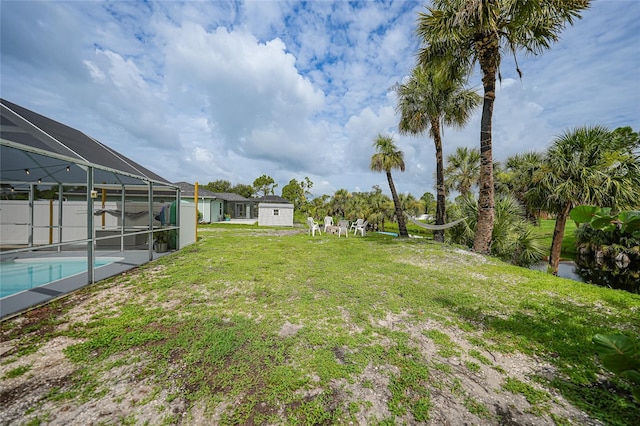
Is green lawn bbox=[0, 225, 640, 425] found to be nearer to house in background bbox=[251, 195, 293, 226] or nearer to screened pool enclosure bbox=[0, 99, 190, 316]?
screened pool enclosure bbox=[0, 99, 190, 316]

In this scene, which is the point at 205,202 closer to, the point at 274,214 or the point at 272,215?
the point at 272,215

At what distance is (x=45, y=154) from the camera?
362cm

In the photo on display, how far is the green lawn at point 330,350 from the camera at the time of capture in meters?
1.95

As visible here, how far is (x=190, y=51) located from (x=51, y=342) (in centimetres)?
1313

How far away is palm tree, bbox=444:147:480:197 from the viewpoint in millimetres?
19453

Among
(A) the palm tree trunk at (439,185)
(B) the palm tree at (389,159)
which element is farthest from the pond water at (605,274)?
(B) the palm tree at (389,159)

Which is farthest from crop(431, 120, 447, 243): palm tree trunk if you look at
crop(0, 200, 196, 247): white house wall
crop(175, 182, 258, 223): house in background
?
crop(175, 182, 258, 223): house in background

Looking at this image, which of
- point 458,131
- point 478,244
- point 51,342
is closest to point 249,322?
point 51,342

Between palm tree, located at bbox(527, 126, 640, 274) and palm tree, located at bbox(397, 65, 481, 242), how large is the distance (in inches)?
138

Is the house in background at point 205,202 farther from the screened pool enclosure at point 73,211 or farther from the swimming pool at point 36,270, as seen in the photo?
the swimming pool at point 36,270

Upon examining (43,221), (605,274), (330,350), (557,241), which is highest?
(43,221)

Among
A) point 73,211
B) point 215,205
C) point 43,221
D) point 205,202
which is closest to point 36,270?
point 73,211

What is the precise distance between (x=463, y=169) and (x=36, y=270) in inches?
951

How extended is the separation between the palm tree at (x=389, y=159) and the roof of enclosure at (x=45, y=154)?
11559 mm
